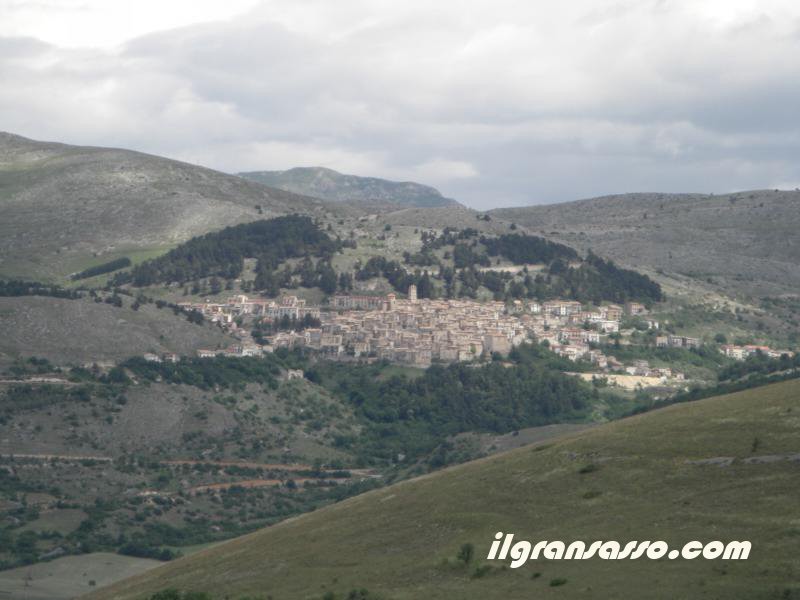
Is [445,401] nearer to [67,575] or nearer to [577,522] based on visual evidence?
[67,575]

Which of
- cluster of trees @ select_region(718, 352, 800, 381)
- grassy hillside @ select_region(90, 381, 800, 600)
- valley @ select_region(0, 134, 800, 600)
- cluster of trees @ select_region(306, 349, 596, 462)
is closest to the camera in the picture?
grassy hillside @ select_region(90, 381, 800, 600)

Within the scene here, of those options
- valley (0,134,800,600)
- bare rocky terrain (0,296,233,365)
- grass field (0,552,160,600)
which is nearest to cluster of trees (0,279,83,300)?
valley (0,134,800,600)

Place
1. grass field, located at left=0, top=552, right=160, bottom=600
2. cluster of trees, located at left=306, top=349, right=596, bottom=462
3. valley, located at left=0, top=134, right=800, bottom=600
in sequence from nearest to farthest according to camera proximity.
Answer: valley, located at left=0, top=134, right=800, bottom=600 < grass field, located at left=0, top=552, right=160, bottom=600 < cluster of trees, located at left=306, top=349, right=596, bottom=462

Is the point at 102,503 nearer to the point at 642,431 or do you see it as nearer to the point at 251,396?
the point at 251,396

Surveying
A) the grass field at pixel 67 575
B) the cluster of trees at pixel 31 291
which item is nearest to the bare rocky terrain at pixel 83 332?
the cluster of trees at pixel 31 291

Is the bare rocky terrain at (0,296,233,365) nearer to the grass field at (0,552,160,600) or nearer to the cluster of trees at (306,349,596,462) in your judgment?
the cluster of trees at (306,349,596,462)

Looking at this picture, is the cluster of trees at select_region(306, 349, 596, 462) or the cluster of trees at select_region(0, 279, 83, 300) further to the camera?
the cluster of trees at select_region(0, 279, 83, 300)

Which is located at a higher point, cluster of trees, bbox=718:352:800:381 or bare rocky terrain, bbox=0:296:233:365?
bare rocky terrain, bbox=0:296:233:365

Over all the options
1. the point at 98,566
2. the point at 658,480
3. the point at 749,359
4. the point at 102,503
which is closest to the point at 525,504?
the point at 658,480
